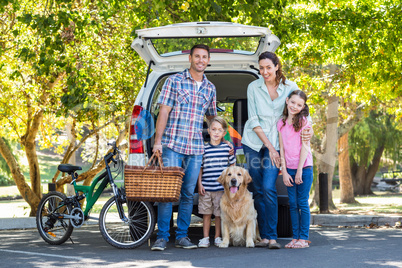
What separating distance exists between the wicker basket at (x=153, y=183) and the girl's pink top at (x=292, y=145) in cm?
122

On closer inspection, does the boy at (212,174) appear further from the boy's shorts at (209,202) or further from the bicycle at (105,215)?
the bicycle at (105,215)

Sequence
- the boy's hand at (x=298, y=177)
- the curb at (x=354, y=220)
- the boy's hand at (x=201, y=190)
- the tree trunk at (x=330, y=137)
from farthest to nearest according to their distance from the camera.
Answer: the tree trunk at (x=330, y=137), the curb at (x=354, y=220), the boy's hand at (x=201, y=190), the boy's hand at (x=298, y=177)

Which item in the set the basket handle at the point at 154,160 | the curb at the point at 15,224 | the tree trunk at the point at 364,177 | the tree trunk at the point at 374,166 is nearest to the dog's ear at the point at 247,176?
the basket handle at the point at 154,160

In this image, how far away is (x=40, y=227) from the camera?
769 centimetres

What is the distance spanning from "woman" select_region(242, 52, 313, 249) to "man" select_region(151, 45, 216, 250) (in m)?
0.58

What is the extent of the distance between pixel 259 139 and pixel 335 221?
14.2 feet

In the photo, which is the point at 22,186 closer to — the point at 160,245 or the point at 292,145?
the point at 160,245

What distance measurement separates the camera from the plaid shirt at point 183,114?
6.77 metres

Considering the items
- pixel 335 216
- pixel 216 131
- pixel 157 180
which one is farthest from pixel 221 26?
pixel 335 216

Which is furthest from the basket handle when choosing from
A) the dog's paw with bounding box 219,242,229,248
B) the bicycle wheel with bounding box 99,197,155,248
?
the dog's paw with bounding box 219,242,229,248

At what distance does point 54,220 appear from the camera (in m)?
7.59

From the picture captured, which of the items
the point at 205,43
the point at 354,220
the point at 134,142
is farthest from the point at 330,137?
the point at 134,142

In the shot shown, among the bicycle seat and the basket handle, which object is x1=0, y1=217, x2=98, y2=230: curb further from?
the basket handle

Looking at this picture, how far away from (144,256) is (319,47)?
31.0ft
